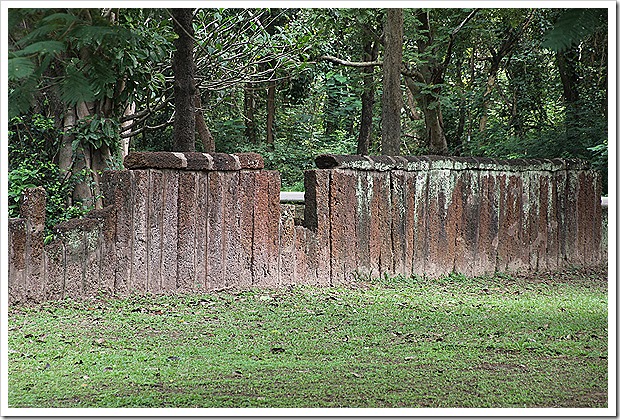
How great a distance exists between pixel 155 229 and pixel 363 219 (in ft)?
6.69

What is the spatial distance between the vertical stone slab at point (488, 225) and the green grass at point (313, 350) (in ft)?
3.53

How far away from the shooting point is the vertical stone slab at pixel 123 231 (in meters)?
6.55

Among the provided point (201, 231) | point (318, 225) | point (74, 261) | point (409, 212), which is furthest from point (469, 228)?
point (74, 261)

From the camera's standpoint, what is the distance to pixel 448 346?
5.35 metres

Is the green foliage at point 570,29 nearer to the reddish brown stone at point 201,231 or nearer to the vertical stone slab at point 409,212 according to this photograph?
the reddish brown stone at point 201,231

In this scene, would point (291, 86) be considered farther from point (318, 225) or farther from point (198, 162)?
point (198, 162)

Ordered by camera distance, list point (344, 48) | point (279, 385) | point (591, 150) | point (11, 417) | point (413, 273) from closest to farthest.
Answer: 1. point (11, 417)
2. point (279, 385)
3. point (413, 273)
4. point (591, 150)
5. point (344, 48)

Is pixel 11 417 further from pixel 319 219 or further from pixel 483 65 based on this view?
pixel 483 65

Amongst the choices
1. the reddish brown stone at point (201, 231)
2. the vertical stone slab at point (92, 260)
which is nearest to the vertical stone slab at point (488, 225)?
the reddish brown stone at point (201, 231)

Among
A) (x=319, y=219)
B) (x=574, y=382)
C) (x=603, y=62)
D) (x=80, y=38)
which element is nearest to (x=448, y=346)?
(x=574, y=382)

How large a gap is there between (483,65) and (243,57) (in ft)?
23.4

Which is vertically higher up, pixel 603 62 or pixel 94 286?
pixel 603 62

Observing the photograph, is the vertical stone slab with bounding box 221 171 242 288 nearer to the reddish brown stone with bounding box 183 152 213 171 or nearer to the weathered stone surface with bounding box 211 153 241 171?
the weathered stone surface with bounding box 211 153 241 171

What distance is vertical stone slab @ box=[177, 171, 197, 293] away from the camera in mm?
6852
